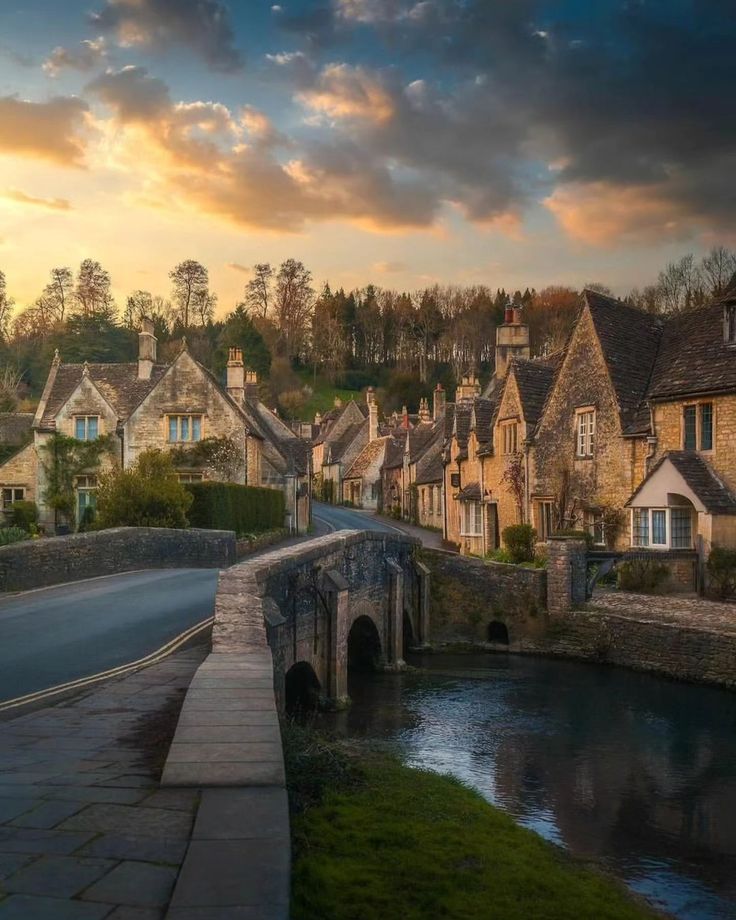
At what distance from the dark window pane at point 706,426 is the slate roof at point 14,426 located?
4091 centimetres

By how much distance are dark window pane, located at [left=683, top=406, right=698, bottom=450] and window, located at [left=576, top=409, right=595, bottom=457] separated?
4016 millimetres

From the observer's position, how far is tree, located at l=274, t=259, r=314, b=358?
406ft

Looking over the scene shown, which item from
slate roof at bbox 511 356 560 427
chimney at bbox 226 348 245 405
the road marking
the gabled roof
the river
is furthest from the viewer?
chimney at bbox 226 348 245 405

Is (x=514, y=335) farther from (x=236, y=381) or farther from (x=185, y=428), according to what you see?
(x=185, y=428)

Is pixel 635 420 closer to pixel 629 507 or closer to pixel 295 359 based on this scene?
pixel 629 507

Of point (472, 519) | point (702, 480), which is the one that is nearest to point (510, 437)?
point (472, 519)

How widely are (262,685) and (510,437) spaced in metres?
30.0

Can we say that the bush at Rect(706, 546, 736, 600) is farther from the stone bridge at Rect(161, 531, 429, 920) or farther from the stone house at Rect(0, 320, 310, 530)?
the stone house at Rect(0, 320, 310, 530)

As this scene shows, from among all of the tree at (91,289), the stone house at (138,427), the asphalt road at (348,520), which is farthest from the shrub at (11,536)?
the tree at (91,289)

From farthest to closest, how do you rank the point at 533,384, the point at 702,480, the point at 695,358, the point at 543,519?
the point at 533,384 → the point at 543,519 → the point at 695,358 → the point at 702,480

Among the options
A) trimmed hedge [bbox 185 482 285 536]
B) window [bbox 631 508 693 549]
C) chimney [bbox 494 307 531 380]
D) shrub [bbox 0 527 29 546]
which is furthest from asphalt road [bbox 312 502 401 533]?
shrub [bbox 0 527 29 546]

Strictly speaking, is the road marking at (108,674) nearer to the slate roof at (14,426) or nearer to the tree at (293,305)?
the slate roof at (14,426)

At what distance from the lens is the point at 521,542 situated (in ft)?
112

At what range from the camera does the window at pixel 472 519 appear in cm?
4184
